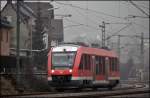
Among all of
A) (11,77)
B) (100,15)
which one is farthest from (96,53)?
(100,15)

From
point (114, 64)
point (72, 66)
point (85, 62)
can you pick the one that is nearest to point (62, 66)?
point (72, 66)

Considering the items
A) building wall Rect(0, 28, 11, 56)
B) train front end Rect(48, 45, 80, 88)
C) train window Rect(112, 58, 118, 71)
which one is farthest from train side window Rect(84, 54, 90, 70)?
building wall Rect(0, 28, 11, 56)

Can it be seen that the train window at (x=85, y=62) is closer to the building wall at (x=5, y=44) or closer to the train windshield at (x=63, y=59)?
the train windshield at (x=63, y=59)

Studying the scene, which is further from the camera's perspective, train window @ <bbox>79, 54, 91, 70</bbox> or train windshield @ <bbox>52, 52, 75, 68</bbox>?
train window @ <bbox>79, 54, 91, 70</bbox>

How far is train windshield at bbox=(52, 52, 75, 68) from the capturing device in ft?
96.1

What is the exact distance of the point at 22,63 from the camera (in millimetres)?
39156

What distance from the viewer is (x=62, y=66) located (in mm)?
29250

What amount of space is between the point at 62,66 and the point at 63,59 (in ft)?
1.44

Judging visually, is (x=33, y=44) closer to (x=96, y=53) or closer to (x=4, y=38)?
(x=4, y=38)

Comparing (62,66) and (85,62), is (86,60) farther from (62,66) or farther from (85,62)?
(62,66)

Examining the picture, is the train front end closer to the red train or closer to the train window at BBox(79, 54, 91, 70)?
the red train

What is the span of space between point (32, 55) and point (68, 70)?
16437 mm

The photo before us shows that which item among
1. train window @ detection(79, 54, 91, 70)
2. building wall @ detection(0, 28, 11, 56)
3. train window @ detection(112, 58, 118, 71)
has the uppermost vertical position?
building wall @ detection(0, 28, 11, 56)

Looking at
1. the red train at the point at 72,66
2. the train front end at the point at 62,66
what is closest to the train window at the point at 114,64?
the red train at the point at 72,66
